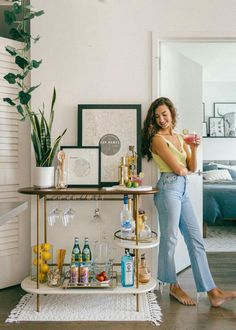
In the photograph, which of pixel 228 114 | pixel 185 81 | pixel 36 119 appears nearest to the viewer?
pixel 36 119

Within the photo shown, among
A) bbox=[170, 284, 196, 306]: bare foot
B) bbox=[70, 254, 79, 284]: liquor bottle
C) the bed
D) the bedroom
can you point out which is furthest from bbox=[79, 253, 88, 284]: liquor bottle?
the bed

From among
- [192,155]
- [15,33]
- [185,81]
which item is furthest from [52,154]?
[185,81]

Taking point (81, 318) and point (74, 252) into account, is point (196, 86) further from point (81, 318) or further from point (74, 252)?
point (81, 318)

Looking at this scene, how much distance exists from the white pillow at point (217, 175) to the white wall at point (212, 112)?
1165 mm

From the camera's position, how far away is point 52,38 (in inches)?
114

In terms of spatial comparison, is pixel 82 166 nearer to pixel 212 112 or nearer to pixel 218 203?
pixel 218 203

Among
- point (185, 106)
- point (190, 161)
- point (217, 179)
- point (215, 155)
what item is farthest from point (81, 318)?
point (215, 155)

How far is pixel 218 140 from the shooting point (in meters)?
7.19

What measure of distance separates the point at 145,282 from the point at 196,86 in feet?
6.43

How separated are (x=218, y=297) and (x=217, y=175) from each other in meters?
3.51

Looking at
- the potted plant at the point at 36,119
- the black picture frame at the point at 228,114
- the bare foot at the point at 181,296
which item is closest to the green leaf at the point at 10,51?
the potted plant at the point at 36,119

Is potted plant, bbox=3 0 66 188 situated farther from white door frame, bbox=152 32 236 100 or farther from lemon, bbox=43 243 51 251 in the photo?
white door frame, bbox=152 32 236 100

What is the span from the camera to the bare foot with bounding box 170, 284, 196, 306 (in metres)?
2.60

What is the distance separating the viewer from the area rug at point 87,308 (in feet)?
7.82
